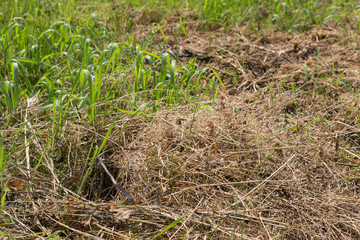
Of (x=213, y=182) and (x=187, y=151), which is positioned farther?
(x=187, y=151)

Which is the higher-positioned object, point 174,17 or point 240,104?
point 174,17

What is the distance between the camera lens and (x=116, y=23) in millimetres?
3465

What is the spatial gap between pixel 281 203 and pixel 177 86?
3.51ft

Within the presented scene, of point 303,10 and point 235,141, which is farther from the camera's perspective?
point 303,10

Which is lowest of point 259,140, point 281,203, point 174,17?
point 281,203

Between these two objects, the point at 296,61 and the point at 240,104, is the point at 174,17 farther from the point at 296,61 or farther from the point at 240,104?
the point at 240,104

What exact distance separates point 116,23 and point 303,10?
6.11 feet

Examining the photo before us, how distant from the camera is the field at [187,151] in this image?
1.50m

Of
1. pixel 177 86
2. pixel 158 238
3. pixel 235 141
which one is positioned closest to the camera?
pixel 158 238

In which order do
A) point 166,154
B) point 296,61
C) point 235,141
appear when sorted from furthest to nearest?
point 296,61
point 235,141
point 166,154

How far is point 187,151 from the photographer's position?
6.06 ft

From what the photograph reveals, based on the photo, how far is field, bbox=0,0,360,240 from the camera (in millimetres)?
1503

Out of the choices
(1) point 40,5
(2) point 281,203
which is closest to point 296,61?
(2) point 281,203

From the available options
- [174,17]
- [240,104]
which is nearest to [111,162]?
[240,104]
